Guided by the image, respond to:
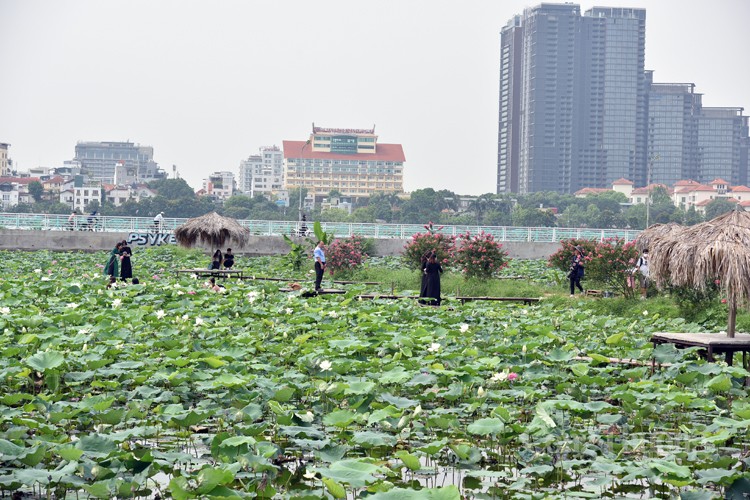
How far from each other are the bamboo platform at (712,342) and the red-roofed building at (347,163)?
12097cm

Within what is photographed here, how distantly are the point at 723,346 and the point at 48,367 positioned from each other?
505 centimetres

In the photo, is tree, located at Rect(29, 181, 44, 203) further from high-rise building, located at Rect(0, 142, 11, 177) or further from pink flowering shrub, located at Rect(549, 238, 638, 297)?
pink flowering shrub, located at Rect(549, 238, 638, 297)

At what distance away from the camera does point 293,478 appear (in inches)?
192

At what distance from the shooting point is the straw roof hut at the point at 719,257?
8.02 m

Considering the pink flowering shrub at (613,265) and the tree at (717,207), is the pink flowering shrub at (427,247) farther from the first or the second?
the tree at (717,207)

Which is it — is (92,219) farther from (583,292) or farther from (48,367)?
(48,367)

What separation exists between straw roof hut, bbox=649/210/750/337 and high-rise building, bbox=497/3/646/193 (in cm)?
12417

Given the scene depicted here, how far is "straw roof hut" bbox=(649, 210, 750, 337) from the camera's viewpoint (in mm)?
8023

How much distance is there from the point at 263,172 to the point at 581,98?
166 ft

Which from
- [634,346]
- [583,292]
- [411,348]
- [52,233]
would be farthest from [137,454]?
[52,233]

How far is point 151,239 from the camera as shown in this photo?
30.5m

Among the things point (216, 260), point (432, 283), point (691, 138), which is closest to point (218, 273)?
point (216, 260)

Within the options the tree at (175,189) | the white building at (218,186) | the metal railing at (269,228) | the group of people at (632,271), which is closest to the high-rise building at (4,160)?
the white building at (218,186)

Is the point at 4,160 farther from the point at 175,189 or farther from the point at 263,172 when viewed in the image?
the point at 175,189
